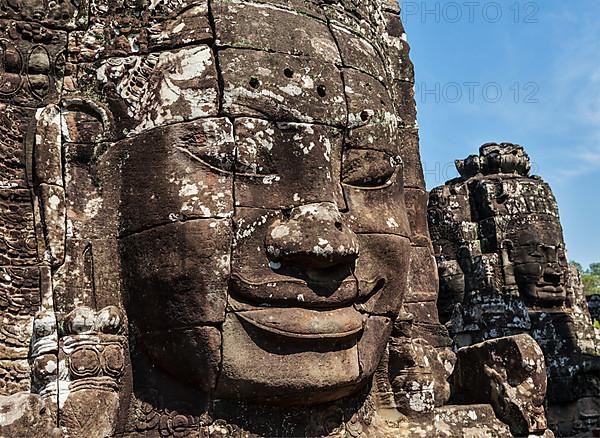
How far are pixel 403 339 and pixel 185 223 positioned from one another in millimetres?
1722

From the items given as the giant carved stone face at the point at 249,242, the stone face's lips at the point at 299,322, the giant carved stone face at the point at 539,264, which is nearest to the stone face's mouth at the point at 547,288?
the giant carved stone face at the point at 539,264

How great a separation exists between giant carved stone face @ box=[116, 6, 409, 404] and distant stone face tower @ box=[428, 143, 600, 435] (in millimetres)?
9916

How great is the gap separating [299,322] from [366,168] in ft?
3.34

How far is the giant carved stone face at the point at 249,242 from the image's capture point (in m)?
4.13

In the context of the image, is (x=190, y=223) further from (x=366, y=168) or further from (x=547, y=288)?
(x=547, y=288)

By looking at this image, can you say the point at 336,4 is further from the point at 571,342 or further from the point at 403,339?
the point at 571,342

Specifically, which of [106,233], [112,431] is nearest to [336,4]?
[106,233]

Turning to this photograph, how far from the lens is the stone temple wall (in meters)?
4.13

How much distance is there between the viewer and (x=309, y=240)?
13.7ft

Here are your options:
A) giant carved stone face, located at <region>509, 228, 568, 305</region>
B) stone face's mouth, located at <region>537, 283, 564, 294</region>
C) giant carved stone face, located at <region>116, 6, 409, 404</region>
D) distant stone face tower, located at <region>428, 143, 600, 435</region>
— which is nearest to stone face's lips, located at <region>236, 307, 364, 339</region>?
giant carved stone face, located at <region>116, 6, 409, 404</region>

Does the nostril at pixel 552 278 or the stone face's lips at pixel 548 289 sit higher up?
the nostril at pixel 552 278

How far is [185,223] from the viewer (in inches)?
163

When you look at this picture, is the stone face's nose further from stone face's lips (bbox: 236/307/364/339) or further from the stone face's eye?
the stone face's eye

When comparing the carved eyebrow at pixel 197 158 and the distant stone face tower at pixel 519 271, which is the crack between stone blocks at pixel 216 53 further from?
the distant stone face tower at pixel 519 271
